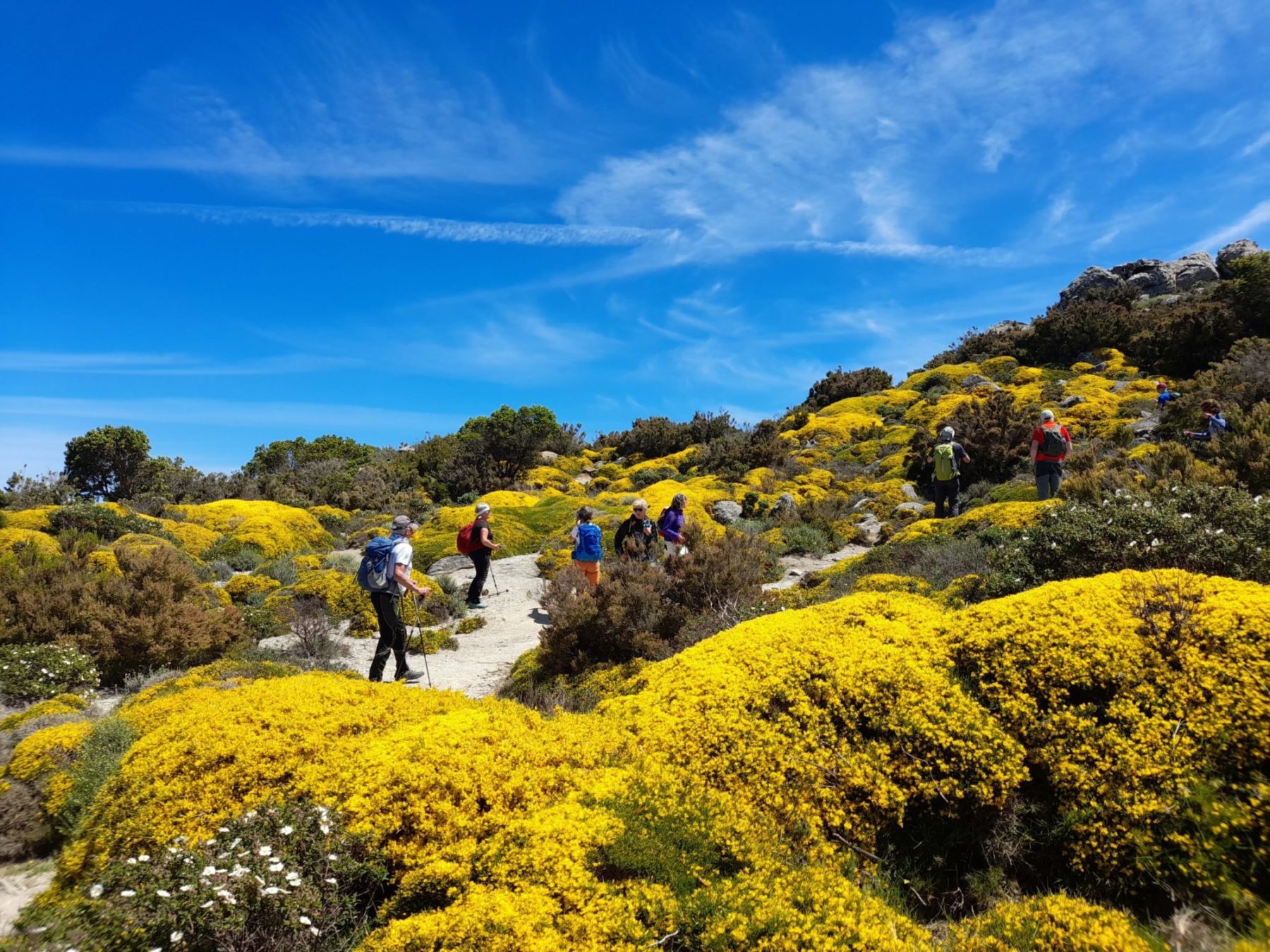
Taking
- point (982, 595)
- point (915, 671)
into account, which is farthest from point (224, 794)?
point (982, 595)

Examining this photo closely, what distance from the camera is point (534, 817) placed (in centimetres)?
363

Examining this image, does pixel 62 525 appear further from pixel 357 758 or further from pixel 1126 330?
pixel 1126 330

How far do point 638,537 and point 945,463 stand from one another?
7.54 meters

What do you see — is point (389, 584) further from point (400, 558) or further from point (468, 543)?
point (468, 543)

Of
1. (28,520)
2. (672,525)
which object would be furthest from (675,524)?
(28,520)

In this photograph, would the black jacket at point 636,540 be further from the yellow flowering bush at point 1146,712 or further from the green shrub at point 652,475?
the green shrub at point 652,475

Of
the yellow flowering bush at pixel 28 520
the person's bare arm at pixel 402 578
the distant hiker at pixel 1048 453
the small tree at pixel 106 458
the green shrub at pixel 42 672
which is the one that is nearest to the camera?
the green shrub at pixel 42 672

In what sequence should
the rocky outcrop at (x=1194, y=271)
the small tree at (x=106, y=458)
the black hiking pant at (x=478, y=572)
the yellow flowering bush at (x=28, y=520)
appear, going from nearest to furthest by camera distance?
1. the black hiking pant at (x=478, y=572)
2. the yellow flowering bush at (x=28, y=520)
3. the small tree at (x=106, y=458)
4. the rocky outcrop at (x=1194, y=271)

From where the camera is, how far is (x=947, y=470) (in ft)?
47.0

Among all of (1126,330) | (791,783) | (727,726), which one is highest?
(1126,330)

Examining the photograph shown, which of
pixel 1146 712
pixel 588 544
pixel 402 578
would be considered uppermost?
pixel 588 544

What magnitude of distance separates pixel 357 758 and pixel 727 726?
2459 mm

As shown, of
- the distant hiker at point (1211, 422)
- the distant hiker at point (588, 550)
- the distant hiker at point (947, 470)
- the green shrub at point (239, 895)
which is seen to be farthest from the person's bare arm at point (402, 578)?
the distant hiker at point (1211, 422)

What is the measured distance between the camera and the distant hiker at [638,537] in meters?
11.2
